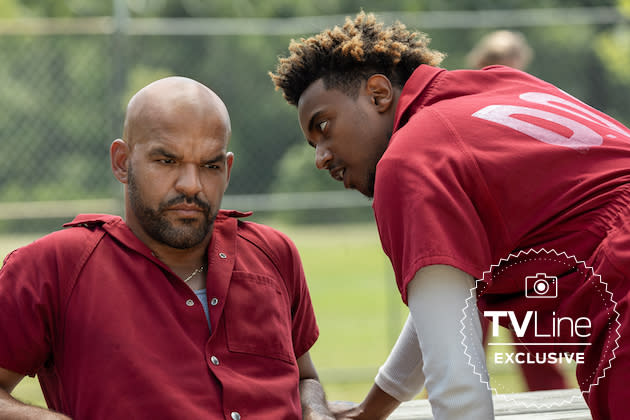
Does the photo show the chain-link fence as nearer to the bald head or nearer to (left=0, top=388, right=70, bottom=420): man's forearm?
the bald head

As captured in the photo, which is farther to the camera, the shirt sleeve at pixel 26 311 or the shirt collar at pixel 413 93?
the shirt collar at pixel 413 93

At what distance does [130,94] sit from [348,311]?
4520 millimetres

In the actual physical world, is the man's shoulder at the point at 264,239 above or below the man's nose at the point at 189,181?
below

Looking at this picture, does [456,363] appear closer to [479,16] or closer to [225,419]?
[225,419]

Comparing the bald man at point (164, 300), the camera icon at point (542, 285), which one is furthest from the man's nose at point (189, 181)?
the camera icon at point (542, 285)

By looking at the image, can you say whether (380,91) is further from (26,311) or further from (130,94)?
(130,94)

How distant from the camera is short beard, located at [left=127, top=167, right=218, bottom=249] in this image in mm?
2203

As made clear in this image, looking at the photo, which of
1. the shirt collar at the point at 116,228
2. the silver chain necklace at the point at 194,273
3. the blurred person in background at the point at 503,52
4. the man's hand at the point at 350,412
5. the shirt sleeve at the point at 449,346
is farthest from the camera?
the blurred person in background at the point at 503,52

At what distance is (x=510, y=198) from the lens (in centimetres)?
187

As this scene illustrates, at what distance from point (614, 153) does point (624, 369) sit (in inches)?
21.7

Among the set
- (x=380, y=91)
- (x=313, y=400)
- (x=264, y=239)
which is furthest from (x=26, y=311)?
(x=380, y=91)

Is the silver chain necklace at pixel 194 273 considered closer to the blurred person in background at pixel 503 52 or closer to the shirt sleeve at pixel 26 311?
the shirt sleeve at pixel 26 311

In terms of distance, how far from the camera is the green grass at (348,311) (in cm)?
590

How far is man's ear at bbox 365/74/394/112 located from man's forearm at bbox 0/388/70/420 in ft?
3.91
